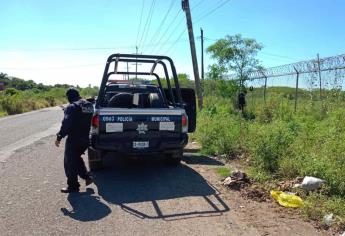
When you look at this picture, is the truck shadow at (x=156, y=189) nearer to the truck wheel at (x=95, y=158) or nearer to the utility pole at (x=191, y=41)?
the truck wheel at (x=95, y=158)

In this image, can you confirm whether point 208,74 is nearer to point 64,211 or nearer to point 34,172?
point 34,172

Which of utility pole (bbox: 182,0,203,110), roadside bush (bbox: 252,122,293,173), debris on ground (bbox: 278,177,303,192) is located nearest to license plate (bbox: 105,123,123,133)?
roadside bush (bbox: 252,122,293,173)

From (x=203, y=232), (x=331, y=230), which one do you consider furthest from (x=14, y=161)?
(x=331, y=230)

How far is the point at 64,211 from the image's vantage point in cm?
634

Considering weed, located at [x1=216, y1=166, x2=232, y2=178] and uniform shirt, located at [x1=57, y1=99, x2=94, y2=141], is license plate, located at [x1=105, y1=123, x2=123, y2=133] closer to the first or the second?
uniform shirt, located at [x1=57, y1=99, x2=94, y2=141]

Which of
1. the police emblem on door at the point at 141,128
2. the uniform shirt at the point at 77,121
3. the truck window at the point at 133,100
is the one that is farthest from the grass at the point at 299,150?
the uniform shirt at the point at 77,121

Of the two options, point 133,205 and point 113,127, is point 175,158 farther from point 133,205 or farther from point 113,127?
point 133,205

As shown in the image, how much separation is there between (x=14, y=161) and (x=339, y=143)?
7314 millimetres

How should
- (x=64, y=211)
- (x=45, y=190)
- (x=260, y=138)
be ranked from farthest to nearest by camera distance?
(x=260, y=138), (x=45, y=190), (x=64, y=211)

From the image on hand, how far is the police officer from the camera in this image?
24.7 feet

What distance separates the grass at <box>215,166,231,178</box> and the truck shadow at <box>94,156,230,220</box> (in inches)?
16.7

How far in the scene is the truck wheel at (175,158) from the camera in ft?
30.7

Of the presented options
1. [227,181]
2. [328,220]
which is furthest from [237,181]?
[328,220]

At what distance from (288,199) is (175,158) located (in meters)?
3.41
